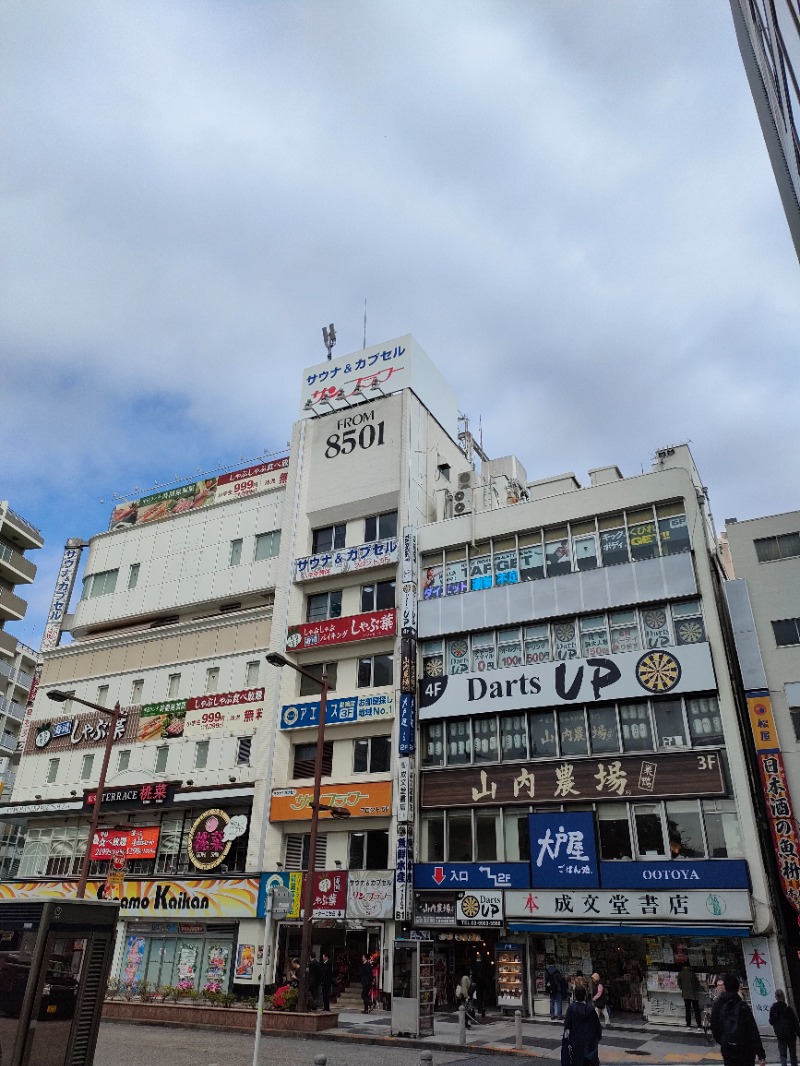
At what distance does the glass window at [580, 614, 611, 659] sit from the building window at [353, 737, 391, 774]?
8975 mm

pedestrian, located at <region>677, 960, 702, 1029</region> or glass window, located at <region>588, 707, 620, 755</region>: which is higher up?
glass window, located at <region>588, 707, 620, 755</region>

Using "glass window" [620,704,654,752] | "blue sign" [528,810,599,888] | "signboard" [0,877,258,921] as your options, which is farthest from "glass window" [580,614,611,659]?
"signboard" [0,877,258,921]

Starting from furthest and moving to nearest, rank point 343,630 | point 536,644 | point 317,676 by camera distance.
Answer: point 317,676
point 343,630
point 536,644

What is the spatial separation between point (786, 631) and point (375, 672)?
1617cm

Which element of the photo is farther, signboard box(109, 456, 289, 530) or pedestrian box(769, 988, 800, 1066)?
signboard box(109, 456, 289, 530)

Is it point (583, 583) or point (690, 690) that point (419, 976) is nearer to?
point (690, 690)

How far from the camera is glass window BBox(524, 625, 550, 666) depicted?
3052 centimetres

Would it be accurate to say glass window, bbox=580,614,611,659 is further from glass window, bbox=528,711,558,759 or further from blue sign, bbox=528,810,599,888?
blue sign, bbox=528,810,599,888

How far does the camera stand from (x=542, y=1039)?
815 inches

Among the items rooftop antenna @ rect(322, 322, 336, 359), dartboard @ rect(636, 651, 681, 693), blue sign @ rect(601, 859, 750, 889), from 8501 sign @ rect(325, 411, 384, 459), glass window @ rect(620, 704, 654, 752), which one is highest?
rooftop antenna @ rect(322, 322, 336, 359)

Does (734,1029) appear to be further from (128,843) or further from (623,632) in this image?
(128,843)

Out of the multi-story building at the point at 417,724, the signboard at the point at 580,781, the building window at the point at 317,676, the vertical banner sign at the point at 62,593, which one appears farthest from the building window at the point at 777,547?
the vertical banner sign at the point at 62,593

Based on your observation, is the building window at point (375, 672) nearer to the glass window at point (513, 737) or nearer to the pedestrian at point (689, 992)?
the glass window at point (513, 737)

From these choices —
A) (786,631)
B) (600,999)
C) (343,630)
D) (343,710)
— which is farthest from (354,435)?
(600,999)
